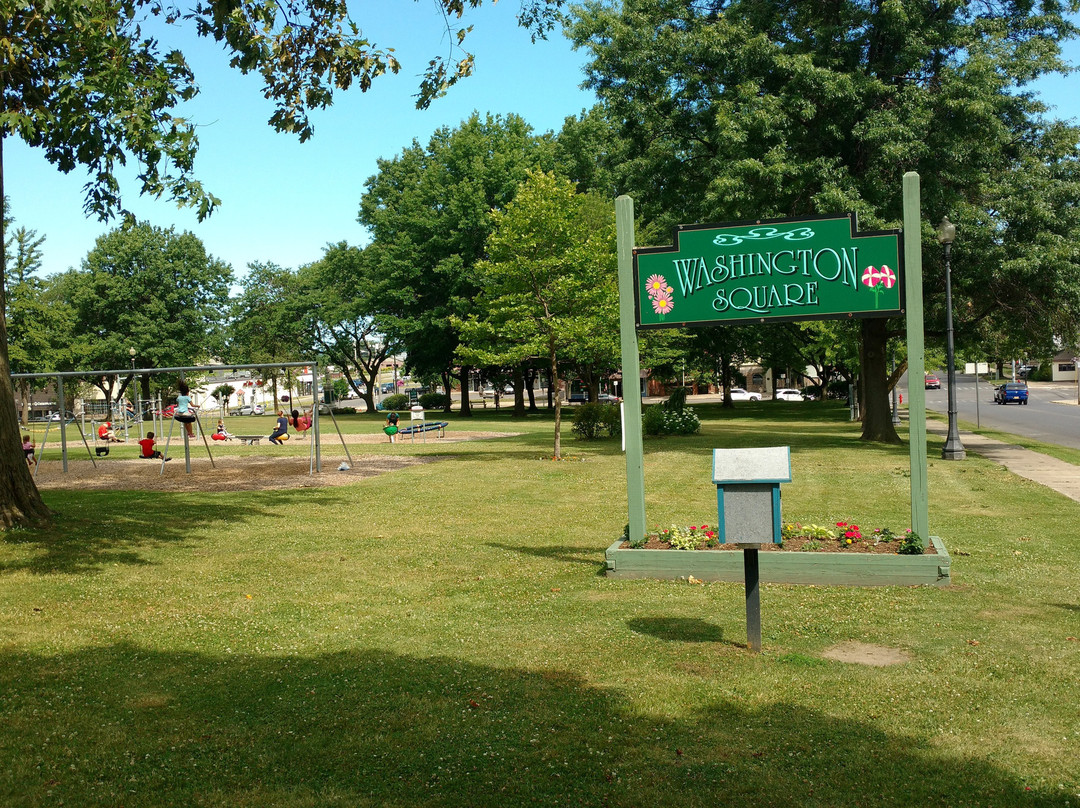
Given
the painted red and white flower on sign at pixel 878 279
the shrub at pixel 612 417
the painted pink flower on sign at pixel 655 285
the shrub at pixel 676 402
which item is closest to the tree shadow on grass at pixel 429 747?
the painted pink flower on sign at pixel 655 285

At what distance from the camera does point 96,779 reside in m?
4.50

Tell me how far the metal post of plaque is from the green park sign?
2.99 metres

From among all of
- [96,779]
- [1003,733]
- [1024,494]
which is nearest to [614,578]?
[1003,733]

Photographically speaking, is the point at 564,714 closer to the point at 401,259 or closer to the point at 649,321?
the point at 649,321

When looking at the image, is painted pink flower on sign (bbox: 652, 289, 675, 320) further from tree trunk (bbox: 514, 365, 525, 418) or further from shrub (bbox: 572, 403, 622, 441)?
tree trunk (bbox: 514, 365, 525, 418)

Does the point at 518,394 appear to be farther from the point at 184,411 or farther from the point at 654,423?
the point at 184,411

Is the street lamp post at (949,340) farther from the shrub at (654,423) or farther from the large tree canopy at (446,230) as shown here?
the large tree canopy at (446,230)

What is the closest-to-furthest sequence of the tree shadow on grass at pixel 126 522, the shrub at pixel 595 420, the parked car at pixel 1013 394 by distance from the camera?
the tree shadow on grass at pixel 126 522 → the shrub at pixel 595 420 → the parked car at pixel 1013 394

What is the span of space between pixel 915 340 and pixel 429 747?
21.0 ft

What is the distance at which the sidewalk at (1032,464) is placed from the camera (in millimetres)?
17531

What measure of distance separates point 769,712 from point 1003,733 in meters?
1.24

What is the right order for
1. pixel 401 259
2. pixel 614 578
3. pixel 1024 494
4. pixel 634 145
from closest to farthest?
1. pixel 614 578
2. pixel 1024 494
3. pixel 634 145
4. pixel 401 259

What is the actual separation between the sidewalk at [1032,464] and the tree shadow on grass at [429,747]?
12.9 meters

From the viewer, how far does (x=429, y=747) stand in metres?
4.88
